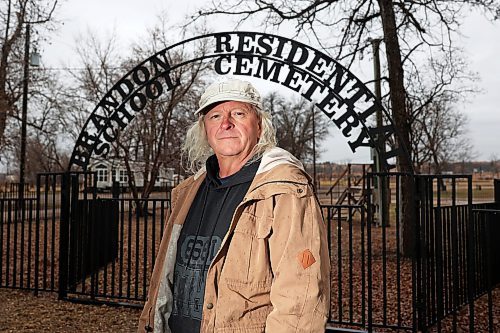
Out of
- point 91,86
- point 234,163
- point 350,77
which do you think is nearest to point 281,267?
point 234,163

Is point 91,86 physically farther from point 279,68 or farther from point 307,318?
point 307,318

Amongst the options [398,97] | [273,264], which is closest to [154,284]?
[273,264]

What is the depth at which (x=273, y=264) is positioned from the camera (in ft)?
5.20

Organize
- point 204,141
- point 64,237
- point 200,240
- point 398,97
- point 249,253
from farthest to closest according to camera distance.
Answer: point 398,97 < point 64,237 < point 204,141 < point 200,240 < point 249,253

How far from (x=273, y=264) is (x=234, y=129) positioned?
64 centimetres

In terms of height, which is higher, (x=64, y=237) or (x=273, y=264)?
(x=273, y=264)

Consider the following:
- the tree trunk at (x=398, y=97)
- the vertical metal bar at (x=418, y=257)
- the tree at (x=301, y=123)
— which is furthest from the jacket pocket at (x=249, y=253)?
the tree at (x=301, y=123)

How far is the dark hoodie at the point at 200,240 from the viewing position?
6.00 feet

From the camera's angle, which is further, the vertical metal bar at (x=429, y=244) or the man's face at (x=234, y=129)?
the vertical metal bar at (x=429, y=244)

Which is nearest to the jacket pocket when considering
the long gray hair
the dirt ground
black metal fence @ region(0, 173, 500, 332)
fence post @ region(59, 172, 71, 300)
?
the long gray hair

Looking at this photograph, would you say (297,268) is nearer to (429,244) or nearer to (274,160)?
(274,160)

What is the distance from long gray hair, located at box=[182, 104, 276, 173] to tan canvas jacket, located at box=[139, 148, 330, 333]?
0.69ft

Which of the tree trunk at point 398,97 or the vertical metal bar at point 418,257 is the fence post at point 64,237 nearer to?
the vertical metal bar at point 418,257

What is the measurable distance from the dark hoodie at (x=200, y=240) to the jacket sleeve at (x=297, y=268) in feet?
0.94
